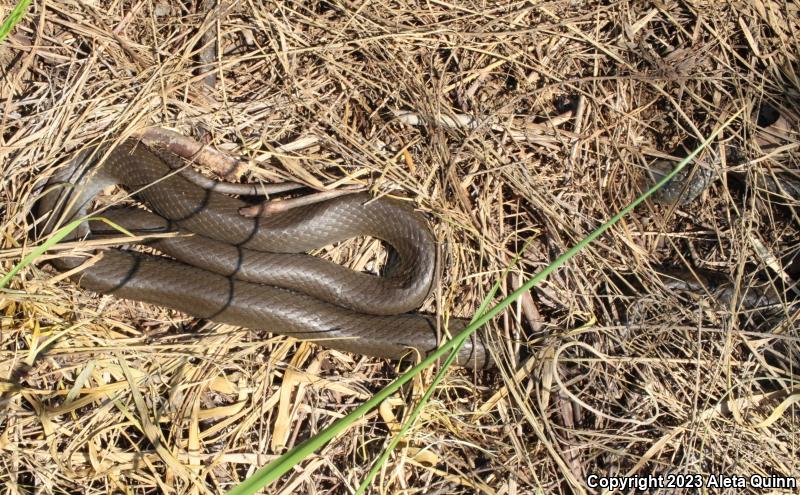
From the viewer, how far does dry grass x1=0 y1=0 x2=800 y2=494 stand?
3.35 metres

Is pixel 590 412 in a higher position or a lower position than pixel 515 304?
lower

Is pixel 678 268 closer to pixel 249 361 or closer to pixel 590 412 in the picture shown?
pixel 590 412

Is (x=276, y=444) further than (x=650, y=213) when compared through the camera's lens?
No

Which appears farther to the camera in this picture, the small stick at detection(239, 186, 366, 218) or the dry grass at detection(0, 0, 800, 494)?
the small stick at detection(239, 186, 366, 218)

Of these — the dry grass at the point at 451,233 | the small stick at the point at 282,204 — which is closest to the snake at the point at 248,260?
the small stick at the point at 282,204

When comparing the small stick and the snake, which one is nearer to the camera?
the snake

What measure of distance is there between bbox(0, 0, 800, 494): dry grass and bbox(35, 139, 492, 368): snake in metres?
0.14

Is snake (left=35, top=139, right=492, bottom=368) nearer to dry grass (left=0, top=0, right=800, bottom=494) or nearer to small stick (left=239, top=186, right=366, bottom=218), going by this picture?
small stick (left=239, top=186, right=366, bottom=218)

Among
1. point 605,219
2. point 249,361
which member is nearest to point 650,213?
point 605,219

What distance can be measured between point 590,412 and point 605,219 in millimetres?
1154

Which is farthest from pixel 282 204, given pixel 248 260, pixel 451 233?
pixel 451 233

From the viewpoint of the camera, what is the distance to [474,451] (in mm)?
3479

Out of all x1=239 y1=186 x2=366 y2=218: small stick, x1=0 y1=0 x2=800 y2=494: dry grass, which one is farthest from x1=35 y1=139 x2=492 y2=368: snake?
x1=0 y1=0 x2=800 y2=494: dry grass

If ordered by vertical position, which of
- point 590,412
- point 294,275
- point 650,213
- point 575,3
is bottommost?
point 590,412
